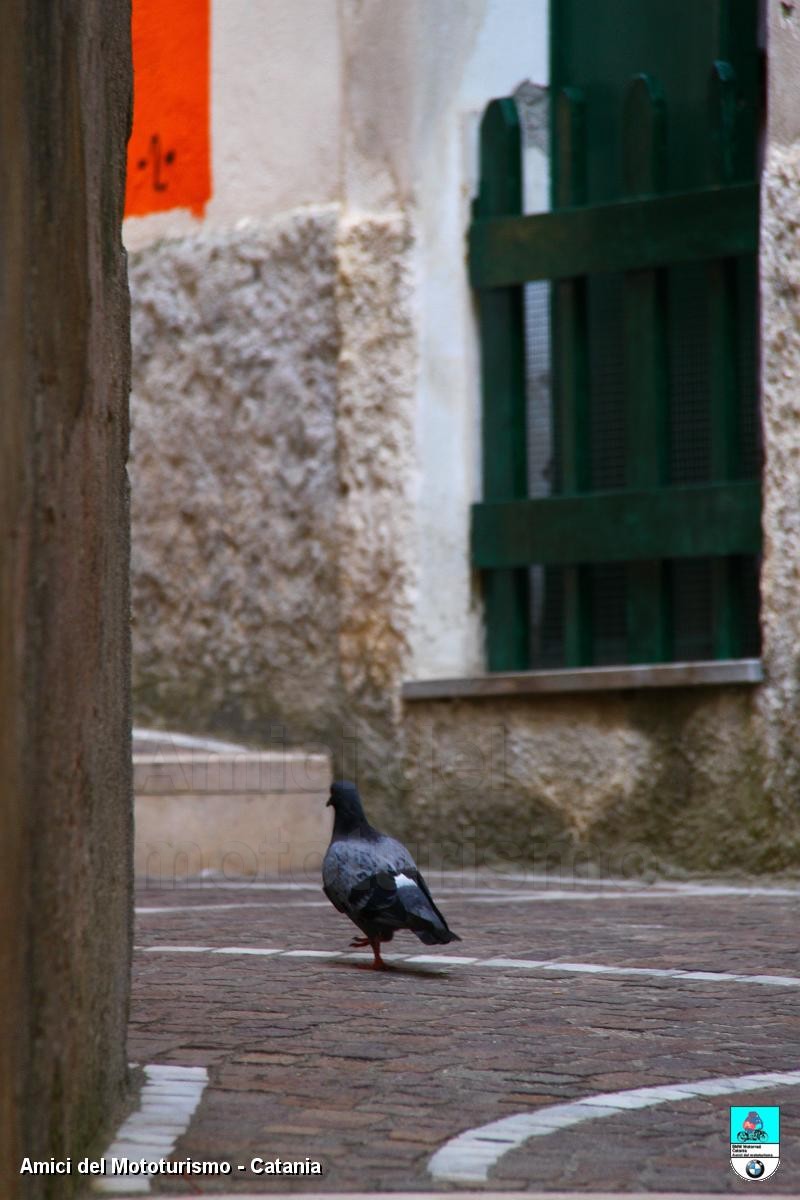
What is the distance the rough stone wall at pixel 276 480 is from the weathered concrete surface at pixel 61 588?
22.0ft

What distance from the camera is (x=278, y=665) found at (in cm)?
1170

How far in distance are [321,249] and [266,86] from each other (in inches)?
43.3

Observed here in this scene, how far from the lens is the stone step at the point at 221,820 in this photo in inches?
429

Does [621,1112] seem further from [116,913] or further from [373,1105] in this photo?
[116,913]

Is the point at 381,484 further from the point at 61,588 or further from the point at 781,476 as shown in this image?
the point at 61,588

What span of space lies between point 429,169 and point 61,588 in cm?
799

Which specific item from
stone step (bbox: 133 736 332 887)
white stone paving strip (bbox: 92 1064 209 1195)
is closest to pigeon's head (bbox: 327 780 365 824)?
white stone paving strip (bbox: 92 1064 209 1195)

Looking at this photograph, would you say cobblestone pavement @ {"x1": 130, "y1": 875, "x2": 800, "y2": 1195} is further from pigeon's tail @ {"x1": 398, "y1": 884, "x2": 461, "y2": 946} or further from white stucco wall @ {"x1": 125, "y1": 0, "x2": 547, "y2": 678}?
white stucco wall @ {"x1": 125, "y1": 0, "x2": 547, "y2": 678}

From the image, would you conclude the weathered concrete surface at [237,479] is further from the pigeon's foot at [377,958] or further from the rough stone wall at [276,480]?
the pigeon's foot at [377,958]

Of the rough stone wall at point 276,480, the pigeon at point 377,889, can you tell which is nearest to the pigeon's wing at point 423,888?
the pigeon at point 377,889

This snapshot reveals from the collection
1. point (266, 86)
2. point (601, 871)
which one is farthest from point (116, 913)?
point (266, 86)

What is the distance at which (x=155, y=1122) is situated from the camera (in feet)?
14.5

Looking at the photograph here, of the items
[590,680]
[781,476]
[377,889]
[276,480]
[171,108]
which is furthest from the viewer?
[171,108]

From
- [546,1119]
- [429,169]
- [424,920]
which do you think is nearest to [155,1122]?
[546,1119]
